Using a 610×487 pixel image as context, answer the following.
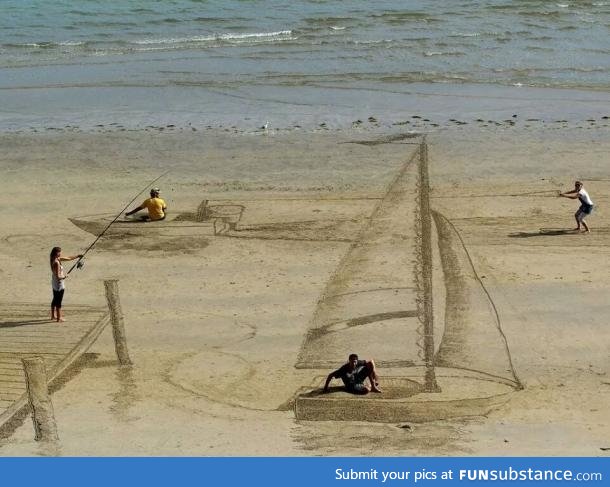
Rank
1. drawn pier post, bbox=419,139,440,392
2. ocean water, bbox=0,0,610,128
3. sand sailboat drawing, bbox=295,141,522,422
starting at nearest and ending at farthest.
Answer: sand sailboat drawing, bbox=295,141,522,422 → drawn pier post, bbox=419,139,440,392 → ocean water, bbox=0,0,610,128

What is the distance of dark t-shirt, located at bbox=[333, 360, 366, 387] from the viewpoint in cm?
1442

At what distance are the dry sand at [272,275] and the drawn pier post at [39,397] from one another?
0.59ft

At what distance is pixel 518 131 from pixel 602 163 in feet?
11.5

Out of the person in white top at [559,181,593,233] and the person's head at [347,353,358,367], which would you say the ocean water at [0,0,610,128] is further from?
the person's head at [347,353,358,367]

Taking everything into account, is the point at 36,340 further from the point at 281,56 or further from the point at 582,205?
the point at 281,56

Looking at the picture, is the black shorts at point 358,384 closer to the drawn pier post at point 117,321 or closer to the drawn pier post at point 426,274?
the drawn pier post at point 426,274

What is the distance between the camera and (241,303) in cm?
1808

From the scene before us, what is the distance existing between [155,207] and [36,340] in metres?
6.25

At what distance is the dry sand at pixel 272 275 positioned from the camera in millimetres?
13539

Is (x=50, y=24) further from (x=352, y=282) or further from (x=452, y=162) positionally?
(x=352, y=282)

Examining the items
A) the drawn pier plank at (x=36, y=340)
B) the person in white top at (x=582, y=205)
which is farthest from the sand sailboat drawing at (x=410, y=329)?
the drawn pier plank at (x=36, y=340)

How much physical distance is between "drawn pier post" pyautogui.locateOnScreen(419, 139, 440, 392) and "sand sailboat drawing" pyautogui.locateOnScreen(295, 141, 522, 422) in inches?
0.7

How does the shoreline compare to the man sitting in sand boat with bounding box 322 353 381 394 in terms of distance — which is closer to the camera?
the man sitting in sand boat with bounding box 322 353 381 394

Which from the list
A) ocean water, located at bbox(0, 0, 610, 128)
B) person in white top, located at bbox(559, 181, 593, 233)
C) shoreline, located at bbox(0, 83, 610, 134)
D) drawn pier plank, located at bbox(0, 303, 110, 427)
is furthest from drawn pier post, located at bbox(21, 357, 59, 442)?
ocean water, located at bbox(0, 0, 610, 128)
